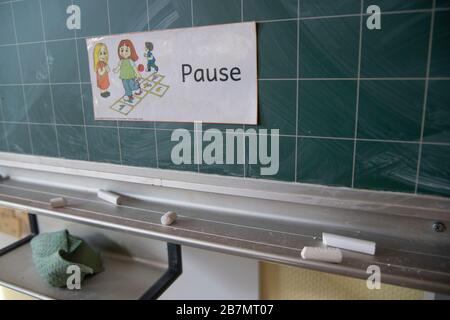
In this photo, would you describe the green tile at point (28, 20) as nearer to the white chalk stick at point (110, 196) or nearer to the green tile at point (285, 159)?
the white chalk stick at point (110, 196)

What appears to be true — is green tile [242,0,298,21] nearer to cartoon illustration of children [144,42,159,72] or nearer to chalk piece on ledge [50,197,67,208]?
cartoon illustration of children [144,42,159,72]

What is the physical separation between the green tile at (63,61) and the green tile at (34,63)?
0.04m

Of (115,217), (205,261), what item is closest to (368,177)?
(205,261)

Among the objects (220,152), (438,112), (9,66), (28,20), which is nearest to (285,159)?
(220,152)

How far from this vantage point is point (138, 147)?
1346 millimetres

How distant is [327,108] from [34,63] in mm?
1289

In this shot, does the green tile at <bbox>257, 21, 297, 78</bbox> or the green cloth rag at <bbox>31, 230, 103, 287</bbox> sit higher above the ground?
the green tile at <bbox>257, 21, 297, 78</bbox>

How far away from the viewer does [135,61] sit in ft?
4.19

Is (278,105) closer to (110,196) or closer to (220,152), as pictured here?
(220,152)

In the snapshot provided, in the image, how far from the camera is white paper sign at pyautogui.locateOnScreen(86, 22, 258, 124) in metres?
1.11

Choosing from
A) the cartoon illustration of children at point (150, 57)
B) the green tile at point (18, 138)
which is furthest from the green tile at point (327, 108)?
the green tile at point (18, 138)

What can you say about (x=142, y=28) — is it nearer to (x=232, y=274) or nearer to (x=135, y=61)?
(x=135, y=61)

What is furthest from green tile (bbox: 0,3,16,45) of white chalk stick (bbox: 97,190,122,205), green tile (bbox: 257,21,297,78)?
green tile (bbox: 257,21,297,78)

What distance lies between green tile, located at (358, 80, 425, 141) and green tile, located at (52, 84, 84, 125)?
3.67 ft
